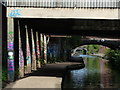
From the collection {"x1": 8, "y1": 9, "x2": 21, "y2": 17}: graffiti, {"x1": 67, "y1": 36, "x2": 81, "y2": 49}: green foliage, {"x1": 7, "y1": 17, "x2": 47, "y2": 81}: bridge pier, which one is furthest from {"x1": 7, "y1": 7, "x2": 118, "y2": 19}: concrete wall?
{"x1": 67, "y1": 36, "x2": 81, "y2": 49}: green foliage

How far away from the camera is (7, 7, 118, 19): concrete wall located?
1492 centimetres

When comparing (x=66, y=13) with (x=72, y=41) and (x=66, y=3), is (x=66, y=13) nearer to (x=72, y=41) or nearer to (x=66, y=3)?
(x=66, y=3)

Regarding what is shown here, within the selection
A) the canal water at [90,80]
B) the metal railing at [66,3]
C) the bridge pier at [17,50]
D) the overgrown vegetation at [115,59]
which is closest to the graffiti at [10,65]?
the bridge pier at [17,50]

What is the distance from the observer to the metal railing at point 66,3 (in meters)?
14.9

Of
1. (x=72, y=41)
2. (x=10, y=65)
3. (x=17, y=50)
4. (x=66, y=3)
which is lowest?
(x=72, y=41)

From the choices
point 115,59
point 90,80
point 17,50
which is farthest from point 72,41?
point 17,50

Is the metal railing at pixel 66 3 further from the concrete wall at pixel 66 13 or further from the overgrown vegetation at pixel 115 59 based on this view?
the overgrown vegetation at pixel 115 59

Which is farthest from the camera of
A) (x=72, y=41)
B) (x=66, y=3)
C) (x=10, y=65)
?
(x=72, y=41)

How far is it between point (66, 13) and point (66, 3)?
507 millimetres

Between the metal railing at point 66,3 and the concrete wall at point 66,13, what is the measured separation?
0.52 ft

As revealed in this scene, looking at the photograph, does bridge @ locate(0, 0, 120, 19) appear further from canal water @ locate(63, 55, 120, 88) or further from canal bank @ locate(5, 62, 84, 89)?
canal water @ locate(63, 55, 120, 88)

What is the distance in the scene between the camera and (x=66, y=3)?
14.9 meters

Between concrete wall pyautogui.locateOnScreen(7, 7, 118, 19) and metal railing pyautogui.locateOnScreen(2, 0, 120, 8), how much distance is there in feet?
0.52

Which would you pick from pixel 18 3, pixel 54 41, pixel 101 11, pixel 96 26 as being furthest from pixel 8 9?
pixel 54 41
